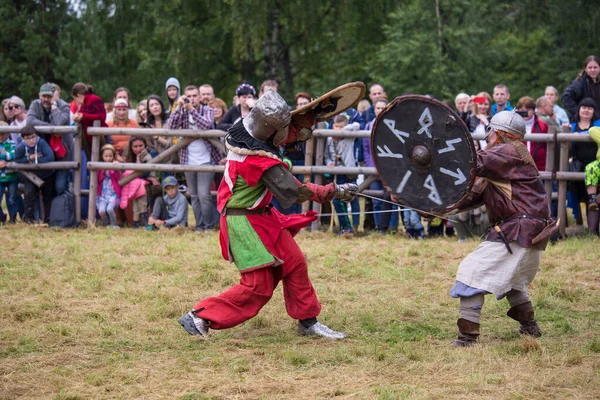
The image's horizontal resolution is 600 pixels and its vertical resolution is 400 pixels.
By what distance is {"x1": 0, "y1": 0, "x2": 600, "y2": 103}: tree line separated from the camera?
1725 cm

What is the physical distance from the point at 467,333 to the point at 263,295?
134 cm

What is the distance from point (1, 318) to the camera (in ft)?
21.6

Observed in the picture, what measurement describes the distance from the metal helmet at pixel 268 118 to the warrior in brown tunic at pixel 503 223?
1229mm

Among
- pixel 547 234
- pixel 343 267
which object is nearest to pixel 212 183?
pixel 343 267

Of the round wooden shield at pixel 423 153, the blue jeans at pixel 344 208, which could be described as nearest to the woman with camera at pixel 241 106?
the blue jeans at pixel 344 208

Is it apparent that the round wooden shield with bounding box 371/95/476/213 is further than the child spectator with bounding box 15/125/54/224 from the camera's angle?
No

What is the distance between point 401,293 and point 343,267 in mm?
989

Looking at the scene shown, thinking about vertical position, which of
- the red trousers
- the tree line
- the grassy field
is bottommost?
the grassy field

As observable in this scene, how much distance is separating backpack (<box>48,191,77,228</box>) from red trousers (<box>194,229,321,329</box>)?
17.3 feet

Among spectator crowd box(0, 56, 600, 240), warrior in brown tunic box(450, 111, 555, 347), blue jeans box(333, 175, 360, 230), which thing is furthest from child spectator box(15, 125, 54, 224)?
warrior in brown tunic box(450, 111, 555, 347)

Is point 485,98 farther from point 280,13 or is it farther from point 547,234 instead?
point 280,13

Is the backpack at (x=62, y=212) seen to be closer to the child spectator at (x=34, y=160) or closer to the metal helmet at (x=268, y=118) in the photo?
the child spectator at (x=34, y=160)

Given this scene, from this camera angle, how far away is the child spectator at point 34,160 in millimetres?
10734

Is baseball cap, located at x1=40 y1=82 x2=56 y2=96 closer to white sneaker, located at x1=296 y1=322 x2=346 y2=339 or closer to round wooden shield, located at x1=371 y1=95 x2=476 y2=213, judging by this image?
white sneaker, located at x1=296 y1=322 x2=346 y2=339
